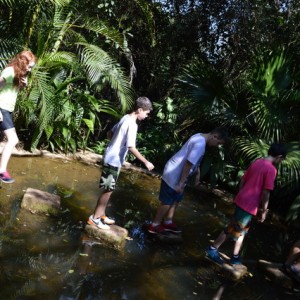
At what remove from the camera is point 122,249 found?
13.9 ft

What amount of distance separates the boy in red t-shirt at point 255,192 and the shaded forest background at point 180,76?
7.90 ft

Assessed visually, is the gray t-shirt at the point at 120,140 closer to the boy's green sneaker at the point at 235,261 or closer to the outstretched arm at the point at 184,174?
the outstretched arm at the point at 184,174

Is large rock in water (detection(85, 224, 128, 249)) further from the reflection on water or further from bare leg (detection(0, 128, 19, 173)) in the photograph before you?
bare leg (detection(0, 128, 19, 173))

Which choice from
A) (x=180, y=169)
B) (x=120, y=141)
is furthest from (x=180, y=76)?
(x=120, y=141)

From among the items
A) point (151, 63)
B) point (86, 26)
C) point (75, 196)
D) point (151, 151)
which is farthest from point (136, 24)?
point (75, 196)

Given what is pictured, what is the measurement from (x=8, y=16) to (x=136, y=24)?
3686 mm

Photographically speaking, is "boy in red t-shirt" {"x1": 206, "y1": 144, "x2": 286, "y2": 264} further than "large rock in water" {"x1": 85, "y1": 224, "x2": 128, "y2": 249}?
No

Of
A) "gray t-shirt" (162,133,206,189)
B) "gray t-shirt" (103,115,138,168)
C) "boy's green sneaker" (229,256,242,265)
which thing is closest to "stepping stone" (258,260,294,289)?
"boy's green sneaker" (229,256,242,265)

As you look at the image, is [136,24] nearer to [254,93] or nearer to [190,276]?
[254,93]

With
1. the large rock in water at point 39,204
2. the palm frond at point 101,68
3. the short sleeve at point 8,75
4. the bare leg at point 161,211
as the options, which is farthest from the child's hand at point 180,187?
the palm frond at point 101,68

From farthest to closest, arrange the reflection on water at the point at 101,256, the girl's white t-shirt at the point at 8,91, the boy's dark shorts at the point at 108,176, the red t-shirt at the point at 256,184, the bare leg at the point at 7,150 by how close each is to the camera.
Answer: the bare leg at the point at 7,150 → the girl's white t-shirt at the point at 8,91 → the boy's dark shorts at the point at 108,176 → the red t-shirt at the point at 256,184 → the reflection on water at the point at 101,256

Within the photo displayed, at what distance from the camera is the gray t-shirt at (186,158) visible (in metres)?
4.20

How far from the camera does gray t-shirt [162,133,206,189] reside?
4195 mm

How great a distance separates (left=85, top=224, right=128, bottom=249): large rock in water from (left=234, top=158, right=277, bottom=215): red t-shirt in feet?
4.19
